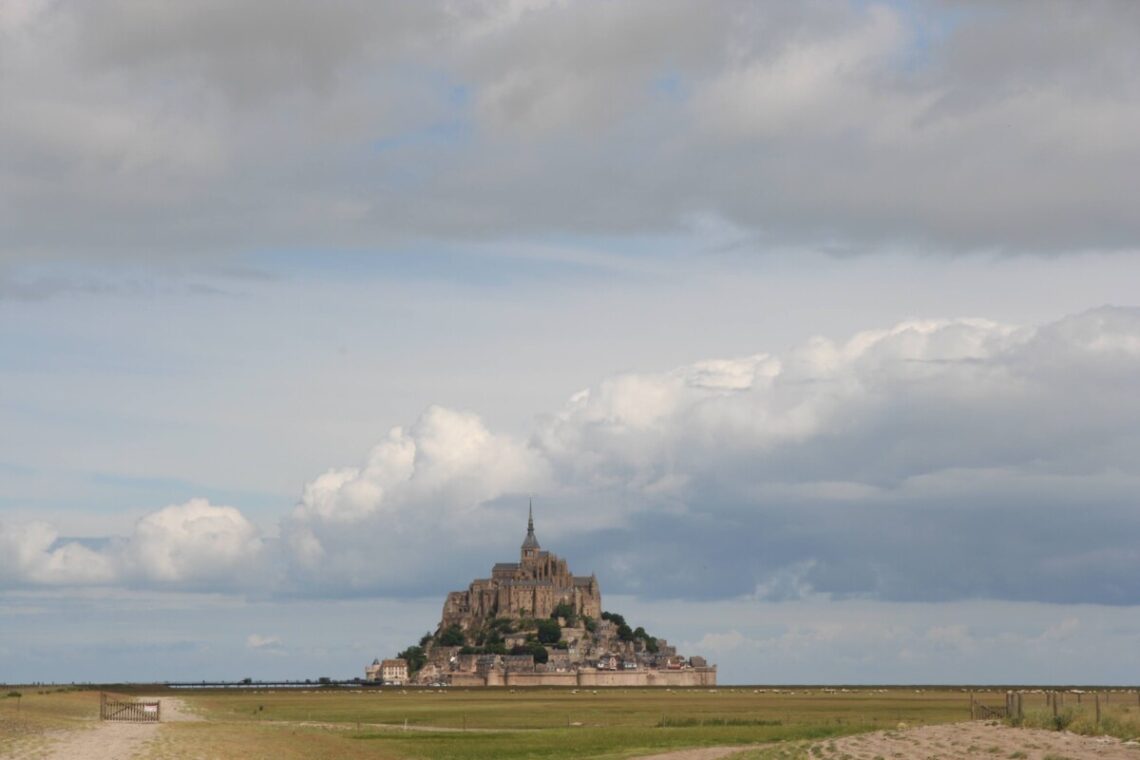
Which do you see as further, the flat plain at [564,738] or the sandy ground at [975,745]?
the flat plain at [564,738]

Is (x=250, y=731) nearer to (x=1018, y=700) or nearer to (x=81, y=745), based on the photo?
(x=81, y=745)

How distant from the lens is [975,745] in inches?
1914

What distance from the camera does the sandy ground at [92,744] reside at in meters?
52.5

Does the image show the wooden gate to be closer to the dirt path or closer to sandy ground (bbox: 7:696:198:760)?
sandy ground (bbox: 7:696:198:760)

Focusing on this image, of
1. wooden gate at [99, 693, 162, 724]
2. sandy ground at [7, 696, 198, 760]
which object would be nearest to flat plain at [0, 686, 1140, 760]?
sandy ground at [7, 696, 198, 760]

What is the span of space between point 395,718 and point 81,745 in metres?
49.3

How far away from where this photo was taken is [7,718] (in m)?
74.7

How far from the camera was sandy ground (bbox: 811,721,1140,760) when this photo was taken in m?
43.5

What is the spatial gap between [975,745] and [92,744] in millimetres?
33917

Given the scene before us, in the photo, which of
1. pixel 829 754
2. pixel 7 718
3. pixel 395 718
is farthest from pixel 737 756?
pixel 395 718

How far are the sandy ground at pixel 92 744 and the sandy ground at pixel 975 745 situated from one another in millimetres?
26065

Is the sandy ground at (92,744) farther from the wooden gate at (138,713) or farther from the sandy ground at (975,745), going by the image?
the sandy ground at (975,745)

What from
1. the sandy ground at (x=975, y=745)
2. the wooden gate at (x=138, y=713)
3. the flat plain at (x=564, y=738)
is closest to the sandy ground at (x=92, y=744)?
the flat plain at (x=564, y=738)

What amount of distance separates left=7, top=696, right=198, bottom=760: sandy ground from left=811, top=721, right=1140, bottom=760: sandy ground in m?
26.1
